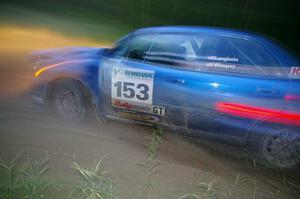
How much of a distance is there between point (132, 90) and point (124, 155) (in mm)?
905

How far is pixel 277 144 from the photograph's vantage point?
4867 millimetres

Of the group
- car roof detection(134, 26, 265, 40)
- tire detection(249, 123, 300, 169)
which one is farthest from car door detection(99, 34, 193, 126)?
tire detection(249, 123, 300, 169)

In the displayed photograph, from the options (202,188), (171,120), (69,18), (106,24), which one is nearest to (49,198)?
(202,188)

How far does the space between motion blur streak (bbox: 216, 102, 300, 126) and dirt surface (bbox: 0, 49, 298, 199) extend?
0.62 m

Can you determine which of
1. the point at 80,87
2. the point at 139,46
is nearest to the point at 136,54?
the point at 139,46

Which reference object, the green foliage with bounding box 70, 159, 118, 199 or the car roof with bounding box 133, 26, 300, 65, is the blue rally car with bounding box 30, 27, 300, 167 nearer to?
the car roof with bounding box 133, 26, 300, 65

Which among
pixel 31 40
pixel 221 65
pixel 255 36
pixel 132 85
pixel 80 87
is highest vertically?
pixel 255 36

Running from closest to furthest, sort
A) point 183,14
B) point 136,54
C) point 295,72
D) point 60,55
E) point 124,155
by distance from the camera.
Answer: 1. point 295,72
2. point 124,155
3. point 136,54
4. point 60,55
5. point 183,14

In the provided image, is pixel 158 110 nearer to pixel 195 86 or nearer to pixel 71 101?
pixel 195 86

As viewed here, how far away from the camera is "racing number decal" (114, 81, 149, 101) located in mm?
5344

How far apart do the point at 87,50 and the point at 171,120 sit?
75.0 inches

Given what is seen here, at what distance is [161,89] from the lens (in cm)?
525

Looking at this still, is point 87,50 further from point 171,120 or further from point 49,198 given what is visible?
point 49,198

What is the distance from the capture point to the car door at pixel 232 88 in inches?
189
